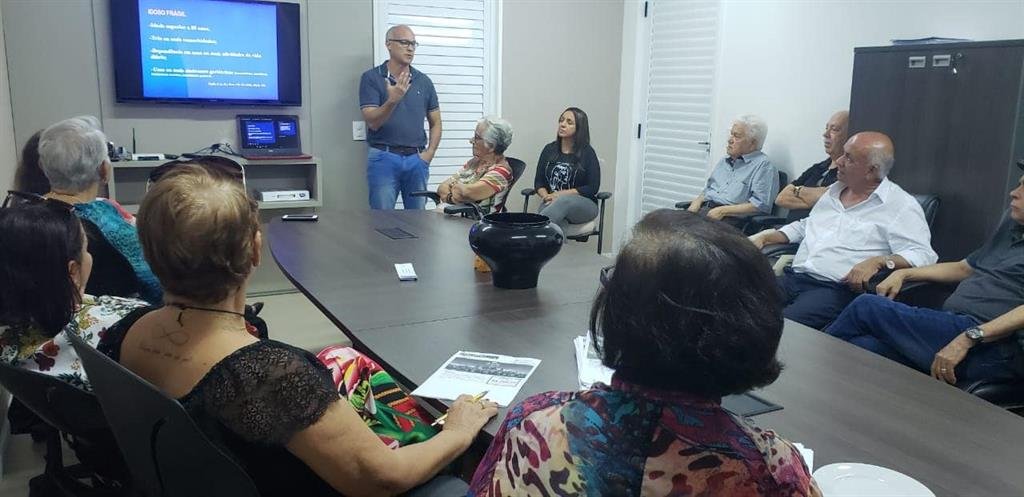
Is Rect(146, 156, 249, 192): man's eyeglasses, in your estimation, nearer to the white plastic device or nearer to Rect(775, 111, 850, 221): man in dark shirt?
the white plastic device

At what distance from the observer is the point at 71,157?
91.7 inches

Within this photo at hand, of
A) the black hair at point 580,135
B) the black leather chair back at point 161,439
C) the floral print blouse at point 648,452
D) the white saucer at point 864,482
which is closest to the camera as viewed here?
the floral print blouse at point 648,452

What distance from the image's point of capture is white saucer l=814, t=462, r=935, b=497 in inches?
46.0

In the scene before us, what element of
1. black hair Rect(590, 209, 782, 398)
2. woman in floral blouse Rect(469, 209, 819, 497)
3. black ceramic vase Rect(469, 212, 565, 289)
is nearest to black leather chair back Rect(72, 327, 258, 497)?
woman in floral blouse Rect(469, 209, 819, 497)

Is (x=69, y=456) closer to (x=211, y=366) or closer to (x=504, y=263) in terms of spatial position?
(x=504, y=263)

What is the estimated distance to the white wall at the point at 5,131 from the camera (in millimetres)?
3492

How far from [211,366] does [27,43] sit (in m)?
4.04

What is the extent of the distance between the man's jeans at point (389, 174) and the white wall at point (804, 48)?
2.13 m

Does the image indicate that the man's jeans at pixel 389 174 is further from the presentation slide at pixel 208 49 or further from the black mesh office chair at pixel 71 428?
the black mesh office chair at pixel 71 428

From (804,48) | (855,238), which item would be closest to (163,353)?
(855,238)

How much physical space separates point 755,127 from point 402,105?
7.47 feet

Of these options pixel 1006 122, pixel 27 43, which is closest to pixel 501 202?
pixel 1006 122

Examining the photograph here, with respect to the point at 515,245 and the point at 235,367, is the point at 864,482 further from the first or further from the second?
the point at 515,245

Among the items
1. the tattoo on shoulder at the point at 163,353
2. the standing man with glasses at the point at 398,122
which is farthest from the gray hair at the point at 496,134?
the tattoo on shoulder at the point at 163,353
